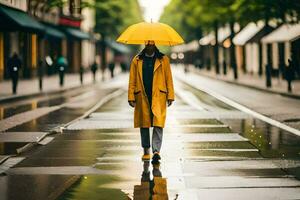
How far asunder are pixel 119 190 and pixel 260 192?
1.56m

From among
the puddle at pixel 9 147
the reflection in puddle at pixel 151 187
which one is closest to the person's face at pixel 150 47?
the reflection in puddle at pixel 151 187

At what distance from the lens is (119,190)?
26.5 ft

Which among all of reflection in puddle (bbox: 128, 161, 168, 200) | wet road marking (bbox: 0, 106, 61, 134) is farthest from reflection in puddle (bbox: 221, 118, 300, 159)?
wet road marking (bbox: 0, 106, 61, 134)

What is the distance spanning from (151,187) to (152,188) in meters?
0.06

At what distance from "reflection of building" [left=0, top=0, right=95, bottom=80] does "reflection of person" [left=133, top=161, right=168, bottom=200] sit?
29947 millimetres

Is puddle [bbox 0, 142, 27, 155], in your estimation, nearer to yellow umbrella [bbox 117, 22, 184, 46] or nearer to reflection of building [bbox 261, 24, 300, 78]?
yellow umbrella [bbox 117, 22, 184, 46]

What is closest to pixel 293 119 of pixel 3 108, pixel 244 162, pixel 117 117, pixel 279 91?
pixel 117 117

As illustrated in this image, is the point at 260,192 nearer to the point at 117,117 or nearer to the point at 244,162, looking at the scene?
the point at 244,162

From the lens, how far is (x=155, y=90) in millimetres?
10414

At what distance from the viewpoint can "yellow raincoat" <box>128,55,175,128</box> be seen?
10.4 meters

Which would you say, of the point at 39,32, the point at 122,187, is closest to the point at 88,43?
the point at 39,32

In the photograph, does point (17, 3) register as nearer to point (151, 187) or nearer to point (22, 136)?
point (22, 136)

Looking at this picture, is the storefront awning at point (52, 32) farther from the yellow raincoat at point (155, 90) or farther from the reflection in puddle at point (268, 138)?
the yellow raincoat at point (155, 90)

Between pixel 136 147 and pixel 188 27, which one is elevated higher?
pixel 188 27
